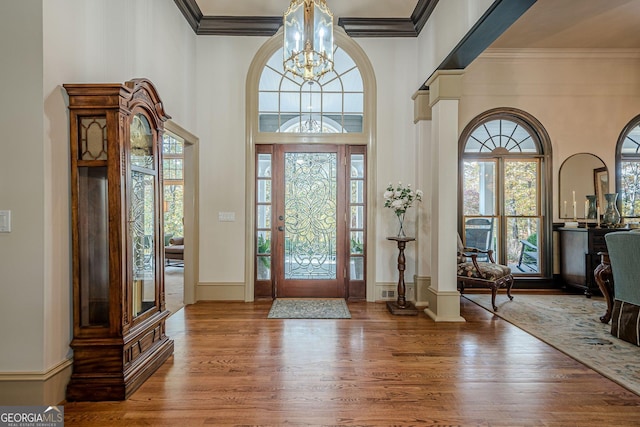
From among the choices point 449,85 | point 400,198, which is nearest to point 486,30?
point 449,85

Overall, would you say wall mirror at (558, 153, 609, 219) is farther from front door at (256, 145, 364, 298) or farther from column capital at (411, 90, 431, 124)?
front door at (256, 145, 364, 298)

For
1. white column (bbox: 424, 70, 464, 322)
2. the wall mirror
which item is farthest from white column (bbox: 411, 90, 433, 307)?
the wall mirror

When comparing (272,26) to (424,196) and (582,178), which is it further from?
(582,178)

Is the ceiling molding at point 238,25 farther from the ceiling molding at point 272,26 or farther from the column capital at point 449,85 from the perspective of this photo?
the column capital at point 449,85

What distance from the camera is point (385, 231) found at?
4777mm

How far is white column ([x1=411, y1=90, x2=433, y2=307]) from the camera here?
14.4ft

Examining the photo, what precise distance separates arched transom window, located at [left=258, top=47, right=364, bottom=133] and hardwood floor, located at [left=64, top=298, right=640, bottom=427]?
2729 millimetres

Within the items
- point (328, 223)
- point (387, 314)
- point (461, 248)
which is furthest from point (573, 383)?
point (328, 223)

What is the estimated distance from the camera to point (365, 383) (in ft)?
8.02

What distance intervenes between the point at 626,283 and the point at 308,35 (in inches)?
146

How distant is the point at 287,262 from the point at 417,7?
147 inches

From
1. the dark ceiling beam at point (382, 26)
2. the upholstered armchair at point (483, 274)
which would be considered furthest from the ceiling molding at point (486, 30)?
the upholstered armchair at point (483, 274)

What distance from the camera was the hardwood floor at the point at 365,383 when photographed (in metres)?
2.05

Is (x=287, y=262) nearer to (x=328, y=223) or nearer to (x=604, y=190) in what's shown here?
(x=328, y=223)
